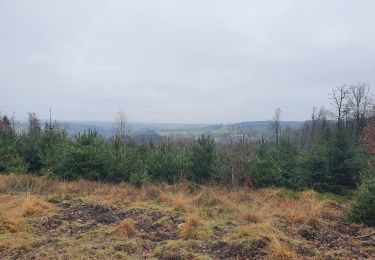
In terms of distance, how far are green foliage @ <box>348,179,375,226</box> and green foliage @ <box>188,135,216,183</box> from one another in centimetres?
698

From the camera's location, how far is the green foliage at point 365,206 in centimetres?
705

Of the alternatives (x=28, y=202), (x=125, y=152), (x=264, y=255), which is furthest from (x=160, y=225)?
(x=125, y=152)

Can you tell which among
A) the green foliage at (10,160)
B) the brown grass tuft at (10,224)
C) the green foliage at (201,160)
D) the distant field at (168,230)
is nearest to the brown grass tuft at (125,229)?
the distant field at (168,230)

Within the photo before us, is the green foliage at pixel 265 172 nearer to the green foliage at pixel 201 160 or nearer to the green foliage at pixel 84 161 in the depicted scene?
the green foliage at pixel 201 160

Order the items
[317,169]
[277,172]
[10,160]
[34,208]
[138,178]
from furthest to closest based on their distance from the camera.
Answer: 1. [10,160]
2. [277,172]
3. [317,169]
4. [138,178]
5. [34,208]

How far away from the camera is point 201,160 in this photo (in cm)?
1396

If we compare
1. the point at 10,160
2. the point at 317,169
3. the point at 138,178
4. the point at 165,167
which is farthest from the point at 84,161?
the point at 317,169

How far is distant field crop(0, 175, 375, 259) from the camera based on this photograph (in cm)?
528

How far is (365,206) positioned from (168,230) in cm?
422

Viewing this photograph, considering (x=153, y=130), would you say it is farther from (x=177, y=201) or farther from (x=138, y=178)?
(x=177, y=201)

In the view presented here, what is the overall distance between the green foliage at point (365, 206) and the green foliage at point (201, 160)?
698 cm

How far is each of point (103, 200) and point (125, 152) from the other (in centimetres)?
487

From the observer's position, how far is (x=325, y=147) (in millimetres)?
13750

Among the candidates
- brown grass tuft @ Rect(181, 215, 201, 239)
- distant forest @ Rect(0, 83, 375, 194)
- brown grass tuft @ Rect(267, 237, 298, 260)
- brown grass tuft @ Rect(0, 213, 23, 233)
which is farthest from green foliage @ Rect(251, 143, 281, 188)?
brown grass tuft @ Rect(0, 213, 23, 233)
